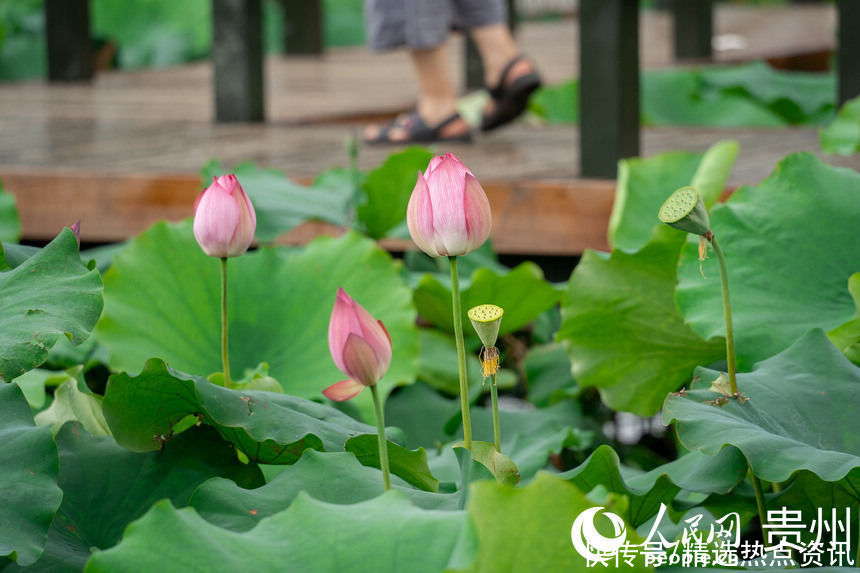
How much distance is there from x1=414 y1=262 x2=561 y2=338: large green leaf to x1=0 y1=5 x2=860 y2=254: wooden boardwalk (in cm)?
52

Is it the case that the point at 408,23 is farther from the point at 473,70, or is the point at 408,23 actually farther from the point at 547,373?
the point at 473,70

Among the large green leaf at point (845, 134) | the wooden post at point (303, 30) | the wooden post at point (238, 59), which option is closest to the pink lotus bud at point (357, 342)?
the large green leaf at point (845, 134)

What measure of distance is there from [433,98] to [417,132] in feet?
0.26

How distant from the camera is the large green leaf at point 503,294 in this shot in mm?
1134

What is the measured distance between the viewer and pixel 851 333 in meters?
0.81

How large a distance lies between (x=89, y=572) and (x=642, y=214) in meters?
0.92

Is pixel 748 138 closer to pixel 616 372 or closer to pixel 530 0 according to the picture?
pixel 616 372

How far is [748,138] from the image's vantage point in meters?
2.33

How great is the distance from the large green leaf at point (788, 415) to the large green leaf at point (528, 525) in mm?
161

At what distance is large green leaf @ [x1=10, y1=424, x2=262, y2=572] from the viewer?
25.6 inches

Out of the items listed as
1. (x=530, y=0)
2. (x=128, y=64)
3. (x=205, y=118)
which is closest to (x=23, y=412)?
(x=205, y=118)

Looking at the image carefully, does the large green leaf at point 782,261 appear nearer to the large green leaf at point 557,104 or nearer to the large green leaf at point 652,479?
the large green leaf at point 652,479

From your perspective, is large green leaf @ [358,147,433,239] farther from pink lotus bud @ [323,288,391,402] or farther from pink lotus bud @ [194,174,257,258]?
pink lotus bud @ [323,288,391,402]

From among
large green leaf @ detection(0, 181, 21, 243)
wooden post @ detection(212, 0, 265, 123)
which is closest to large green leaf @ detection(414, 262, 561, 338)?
large green leaf @ detection(0, 181, 21, 243)
